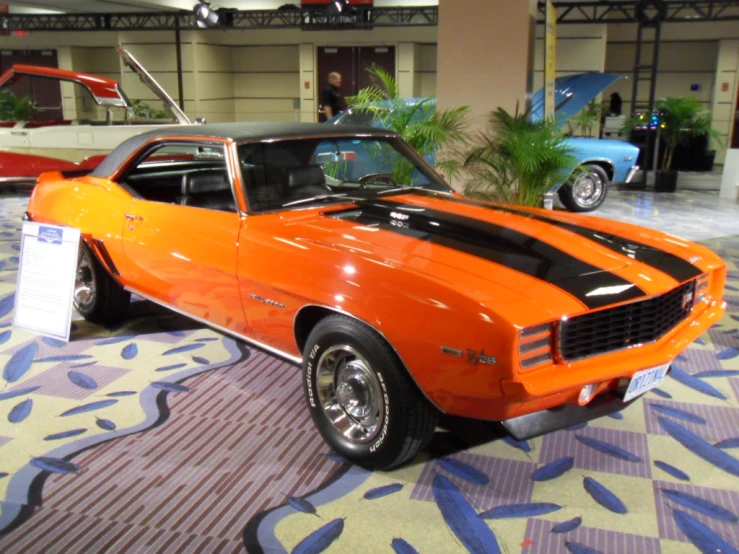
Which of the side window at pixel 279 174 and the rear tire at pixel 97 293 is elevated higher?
the side window at pixel 279 174

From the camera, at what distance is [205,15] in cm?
1467

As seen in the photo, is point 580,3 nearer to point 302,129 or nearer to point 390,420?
point 302,129

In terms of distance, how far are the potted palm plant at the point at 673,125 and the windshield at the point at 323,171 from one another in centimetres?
842

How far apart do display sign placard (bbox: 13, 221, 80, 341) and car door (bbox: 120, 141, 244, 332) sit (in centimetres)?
39

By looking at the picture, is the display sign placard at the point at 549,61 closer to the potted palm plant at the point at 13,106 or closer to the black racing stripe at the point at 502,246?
the black racing stripe at the point at 502,246

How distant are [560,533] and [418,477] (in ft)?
1.93

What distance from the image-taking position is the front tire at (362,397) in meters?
2.44

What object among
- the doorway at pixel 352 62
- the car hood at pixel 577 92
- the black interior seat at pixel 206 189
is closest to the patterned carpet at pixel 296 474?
the black interior seat at pixel 206 189

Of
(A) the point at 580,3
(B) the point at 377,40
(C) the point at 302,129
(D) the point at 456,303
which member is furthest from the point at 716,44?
(D) the point at 456,303

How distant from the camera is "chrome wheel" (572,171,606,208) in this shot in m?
8.81

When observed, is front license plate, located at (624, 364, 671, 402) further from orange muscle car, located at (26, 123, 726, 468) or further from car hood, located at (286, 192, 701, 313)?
car hood, located at (286, 192, 701, 313)

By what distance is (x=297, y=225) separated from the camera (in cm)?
Result: 296

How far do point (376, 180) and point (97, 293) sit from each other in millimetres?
1986

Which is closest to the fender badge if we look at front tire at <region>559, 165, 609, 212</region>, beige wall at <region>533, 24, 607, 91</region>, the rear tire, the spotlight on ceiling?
the rear tire
